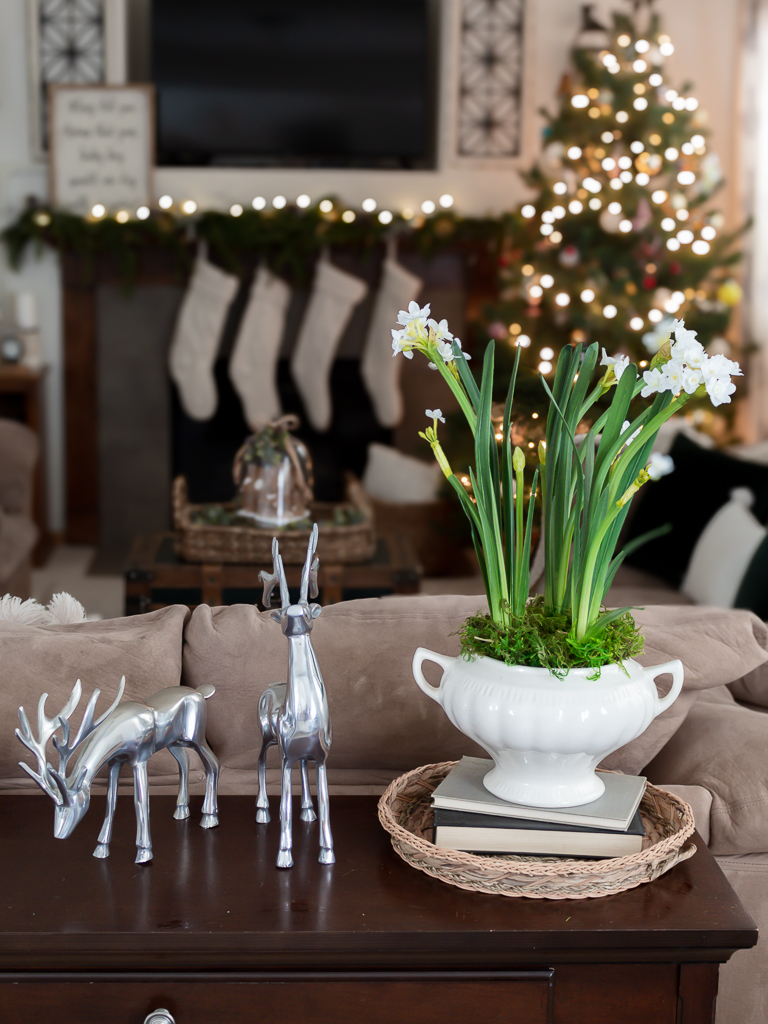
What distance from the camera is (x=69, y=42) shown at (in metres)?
4.39

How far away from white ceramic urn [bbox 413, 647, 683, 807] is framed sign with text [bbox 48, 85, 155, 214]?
3.90m

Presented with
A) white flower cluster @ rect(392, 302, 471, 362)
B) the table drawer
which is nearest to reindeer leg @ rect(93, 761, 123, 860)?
the table drawer

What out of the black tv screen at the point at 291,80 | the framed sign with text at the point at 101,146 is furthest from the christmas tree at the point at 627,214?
the framed sign with text at the point at 101,146

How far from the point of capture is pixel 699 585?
8.89 feet

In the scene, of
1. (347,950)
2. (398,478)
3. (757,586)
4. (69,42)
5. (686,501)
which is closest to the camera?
(347,950)

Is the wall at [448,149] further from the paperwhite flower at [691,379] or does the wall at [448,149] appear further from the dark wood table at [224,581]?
the paperwhite flower at [691,379]

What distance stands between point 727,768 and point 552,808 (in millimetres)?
311

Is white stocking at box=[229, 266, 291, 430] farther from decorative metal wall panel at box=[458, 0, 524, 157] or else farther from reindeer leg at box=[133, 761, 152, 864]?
reindeer leg at box=[133, 761, 152, 864]

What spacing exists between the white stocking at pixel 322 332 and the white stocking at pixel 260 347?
0.11 meters

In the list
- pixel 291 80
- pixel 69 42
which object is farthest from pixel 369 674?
pixel 69 42

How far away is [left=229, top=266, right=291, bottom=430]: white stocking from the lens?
4.48m

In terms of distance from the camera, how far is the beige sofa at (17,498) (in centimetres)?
327

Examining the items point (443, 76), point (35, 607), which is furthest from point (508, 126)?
point (35, 607)

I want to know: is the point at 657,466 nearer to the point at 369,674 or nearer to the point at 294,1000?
the point at 369,674
